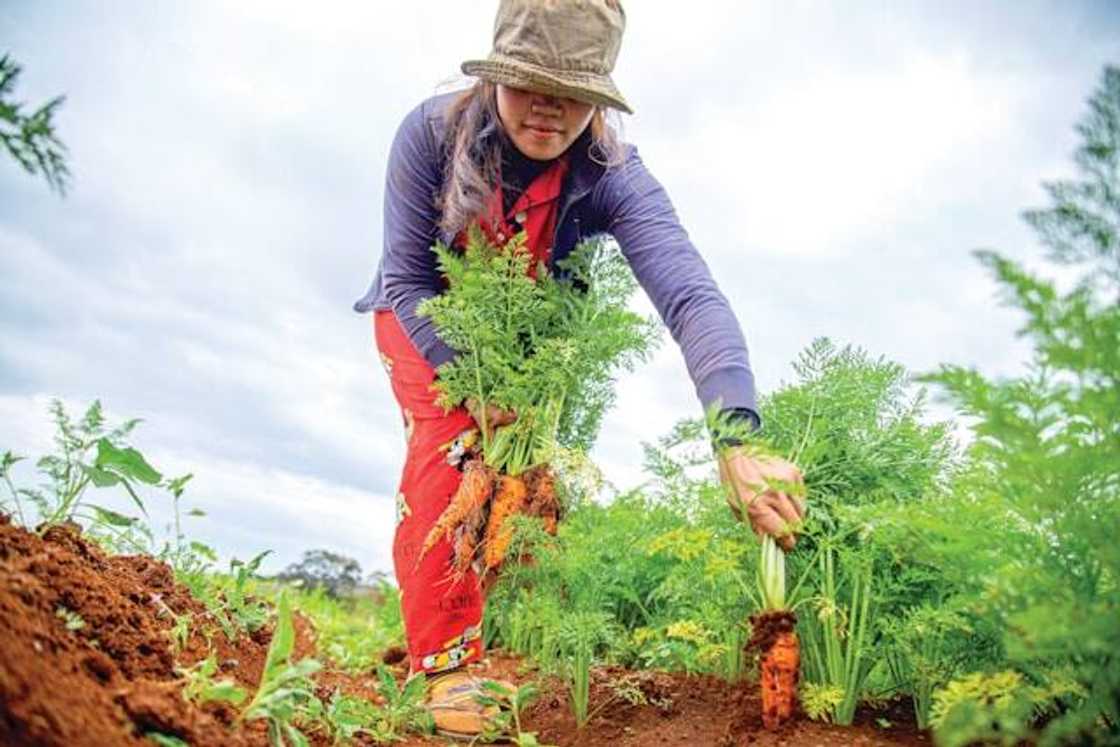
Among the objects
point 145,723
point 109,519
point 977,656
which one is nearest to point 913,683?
point 977,656

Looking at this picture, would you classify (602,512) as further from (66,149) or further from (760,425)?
(66,149)

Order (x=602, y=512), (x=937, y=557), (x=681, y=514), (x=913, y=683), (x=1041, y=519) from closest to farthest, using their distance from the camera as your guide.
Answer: (x=1041, y=519), (x=937, y=557), (x=913, y=683), (x=681, y=514), (x=602, y=512)

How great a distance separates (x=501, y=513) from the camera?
11.5ft

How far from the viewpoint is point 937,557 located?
243cm

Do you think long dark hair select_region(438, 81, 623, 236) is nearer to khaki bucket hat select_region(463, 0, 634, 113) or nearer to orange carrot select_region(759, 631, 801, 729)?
khaki bucket hat select_region(463, 0, 634, 113)

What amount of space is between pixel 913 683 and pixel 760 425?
778mm

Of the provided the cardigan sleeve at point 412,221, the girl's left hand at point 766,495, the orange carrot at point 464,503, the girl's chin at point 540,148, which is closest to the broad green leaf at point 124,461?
the orange carrot at point 464,503

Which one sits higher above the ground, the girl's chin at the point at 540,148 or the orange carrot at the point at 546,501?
the girl's chin at the point at 540,148

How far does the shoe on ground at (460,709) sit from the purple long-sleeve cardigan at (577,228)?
41.9 inches

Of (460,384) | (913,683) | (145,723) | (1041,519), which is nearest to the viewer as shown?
(145,723)

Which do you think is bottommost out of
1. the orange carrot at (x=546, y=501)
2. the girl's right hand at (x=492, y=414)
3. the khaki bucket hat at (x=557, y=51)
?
the orange carrot at (x=546, y=501)

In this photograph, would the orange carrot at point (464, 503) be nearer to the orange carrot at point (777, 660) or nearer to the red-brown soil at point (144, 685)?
the red-brown soil at point (144, 685)

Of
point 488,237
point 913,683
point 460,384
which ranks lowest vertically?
point 913,683

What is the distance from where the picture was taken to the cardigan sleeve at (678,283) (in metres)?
3.11
